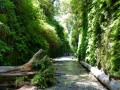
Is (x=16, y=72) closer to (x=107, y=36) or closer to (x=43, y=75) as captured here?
(x=43, y=75)

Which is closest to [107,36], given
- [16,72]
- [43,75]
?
[43,75]

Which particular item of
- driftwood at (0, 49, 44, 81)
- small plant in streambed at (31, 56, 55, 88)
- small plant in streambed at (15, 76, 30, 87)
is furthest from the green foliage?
small plant in streambed at (15, 76, 30, 87)

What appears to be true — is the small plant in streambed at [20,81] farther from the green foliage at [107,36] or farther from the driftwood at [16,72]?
the green foliage at [107,36]

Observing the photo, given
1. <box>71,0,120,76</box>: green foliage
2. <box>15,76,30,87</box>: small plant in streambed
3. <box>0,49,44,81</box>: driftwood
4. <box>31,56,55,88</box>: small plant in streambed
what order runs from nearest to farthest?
1. <box>0,49,44,81</box>: driftwood
2. <box>15,76,30,87</box>: small plant in streambed
3. <box>31,56,55,88</box>: small plant in streambed
4. <box>71,0,120,76</box>: green foliage

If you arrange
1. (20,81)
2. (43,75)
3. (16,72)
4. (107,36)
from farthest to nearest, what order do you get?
(107,36), (43,75), (16,72), (20,81)

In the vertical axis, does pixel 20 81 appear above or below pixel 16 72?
below

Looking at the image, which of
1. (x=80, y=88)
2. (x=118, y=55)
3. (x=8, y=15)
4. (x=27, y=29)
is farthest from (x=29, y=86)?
(x=27, y=29)

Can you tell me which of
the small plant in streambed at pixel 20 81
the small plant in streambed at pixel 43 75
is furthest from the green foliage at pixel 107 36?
the small plant in streambed at pixel 20 81

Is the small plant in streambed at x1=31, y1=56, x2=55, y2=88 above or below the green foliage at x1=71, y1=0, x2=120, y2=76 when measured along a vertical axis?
below

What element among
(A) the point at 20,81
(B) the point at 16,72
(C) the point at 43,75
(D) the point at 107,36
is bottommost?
(A) the point at 20,81

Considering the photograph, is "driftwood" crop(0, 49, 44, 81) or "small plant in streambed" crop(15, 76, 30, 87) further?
"small plant in streambed" crop(15, 76, 30, 87)

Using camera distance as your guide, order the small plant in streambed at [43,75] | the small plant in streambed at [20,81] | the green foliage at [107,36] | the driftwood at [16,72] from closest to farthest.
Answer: the driftwood at [16,72] < the small plant in streambed at [20,81] < the small plant in streambed at [43,75] < the green foliage at [107,36]

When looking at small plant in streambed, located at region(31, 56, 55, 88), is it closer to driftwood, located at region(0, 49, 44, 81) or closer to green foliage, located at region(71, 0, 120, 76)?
driftwood, located at region(0, 49, 44, 81)

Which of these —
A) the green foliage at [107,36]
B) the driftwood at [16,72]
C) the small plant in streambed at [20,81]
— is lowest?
the small plant in streambed at [20,81]
